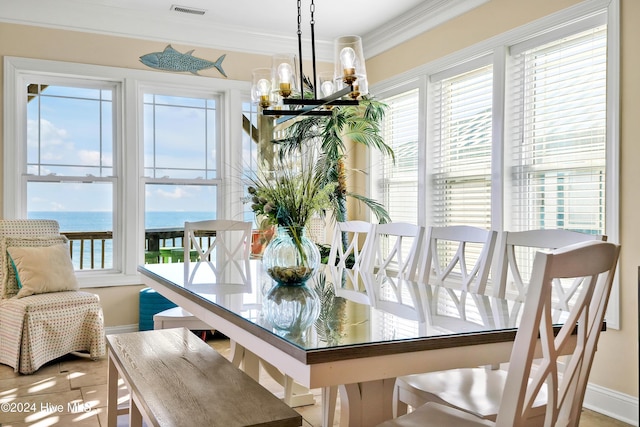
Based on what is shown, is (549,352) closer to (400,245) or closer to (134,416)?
(134,416)

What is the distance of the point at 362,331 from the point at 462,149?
2920 millimetres

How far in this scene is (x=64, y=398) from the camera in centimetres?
313

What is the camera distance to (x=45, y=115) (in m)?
4.45

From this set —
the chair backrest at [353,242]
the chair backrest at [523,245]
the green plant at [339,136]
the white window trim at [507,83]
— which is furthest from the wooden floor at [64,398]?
the green plant at [339,136]

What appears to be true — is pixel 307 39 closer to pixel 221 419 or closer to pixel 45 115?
pixel 45 115

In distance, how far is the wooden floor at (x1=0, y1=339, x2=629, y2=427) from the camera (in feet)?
9.25

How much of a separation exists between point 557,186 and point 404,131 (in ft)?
5.76

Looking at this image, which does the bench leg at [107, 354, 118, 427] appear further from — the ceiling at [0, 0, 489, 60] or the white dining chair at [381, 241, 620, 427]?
the ceiling at [0, 0, 489, 60]

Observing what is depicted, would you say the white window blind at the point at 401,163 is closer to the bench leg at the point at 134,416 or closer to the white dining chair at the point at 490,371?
the white dining chair at the point at 490,371

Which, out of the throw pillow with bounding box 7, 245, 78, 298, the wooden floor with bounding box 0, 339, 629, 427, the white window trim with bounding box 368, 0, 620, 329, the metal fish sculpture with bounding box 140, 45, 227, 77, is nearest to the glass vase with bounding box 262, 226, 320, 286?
the wooden floor with bounding box 0, 339, 629, 427

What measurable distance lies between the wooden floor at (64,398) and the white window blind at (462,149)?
161cm

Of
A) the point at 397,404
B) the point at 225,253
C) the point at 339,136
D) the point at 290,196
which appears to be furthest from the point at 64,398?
the point at 339,136

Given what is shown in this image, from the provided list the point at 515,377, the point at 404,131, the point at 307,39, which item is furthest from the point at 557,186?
the point at 307,39

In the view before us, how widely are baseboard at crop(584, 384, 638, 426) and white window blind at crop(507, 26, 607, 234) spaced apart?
904 mm
